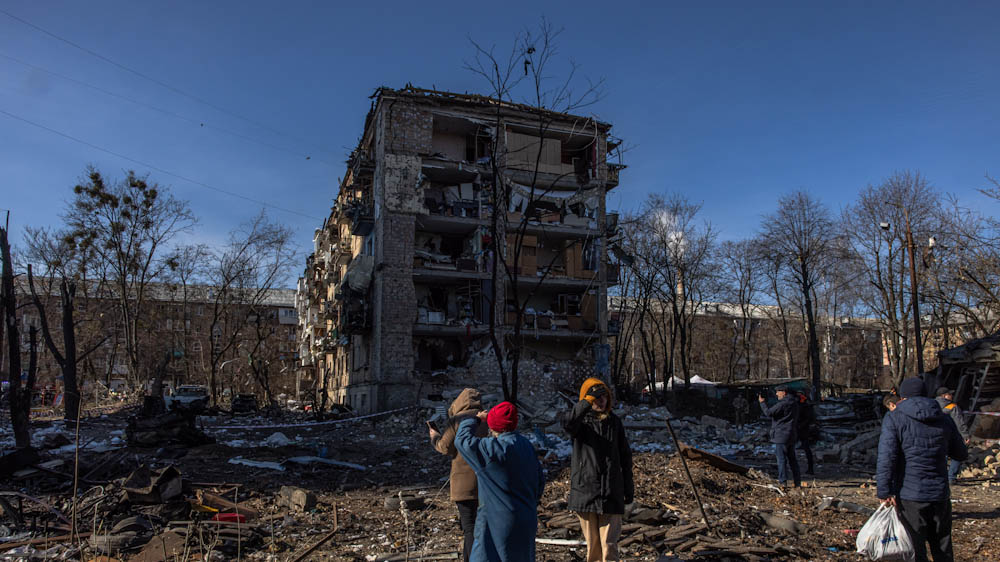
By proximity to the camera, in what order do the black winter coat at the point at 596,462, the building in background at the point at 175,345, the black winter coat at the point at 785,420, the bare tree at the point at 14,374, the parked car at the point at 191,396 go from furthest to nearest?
the building in background at the point at 175,345
the parked car at the point at 191,396
the bare tree at the point at 14,374
the black winter coat at the point at 785,420
the black winter coat at the point at 596,462

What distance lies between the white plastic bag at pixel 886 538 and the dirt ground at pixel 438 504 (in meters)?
1.39

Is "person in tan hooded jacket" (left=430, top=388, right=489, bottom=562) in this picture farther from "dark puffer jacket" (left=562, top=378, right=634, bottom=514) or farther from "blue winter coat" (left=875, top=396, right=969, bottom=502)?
"blue winter coat" (left=875, top=396, right=969, bottom=502)

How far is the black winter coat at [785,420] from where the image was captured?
34.4 feet

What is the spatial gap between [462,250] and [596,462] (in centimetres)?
2591

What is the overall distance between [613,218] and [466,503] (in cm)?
2789

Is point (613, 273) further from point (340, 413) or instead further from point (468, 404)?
point (468, 404)

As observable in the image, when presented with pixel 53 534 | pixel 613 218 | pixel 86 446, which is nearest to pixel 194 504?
pixel 53 534

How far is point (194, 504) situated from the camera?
847 cm

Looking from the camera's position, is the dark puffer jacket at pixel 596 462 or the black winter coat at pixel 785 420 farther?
the black winter coat at pixel 785 420

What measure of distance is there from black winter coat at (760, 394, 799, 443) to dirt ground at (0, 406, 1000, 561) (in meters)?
0.76

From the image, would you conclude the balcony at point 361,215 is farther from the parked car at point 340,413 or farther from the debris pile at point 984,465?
the debris pile at point 984,465

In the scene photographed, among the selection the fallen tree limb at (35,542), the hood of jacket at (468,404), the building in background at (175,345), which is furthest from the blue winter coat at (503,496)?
the building in background at (175,345)

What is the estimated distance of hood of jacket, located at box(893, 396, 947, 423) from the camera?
5.17m

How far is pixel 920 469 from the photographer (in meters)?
5.10
